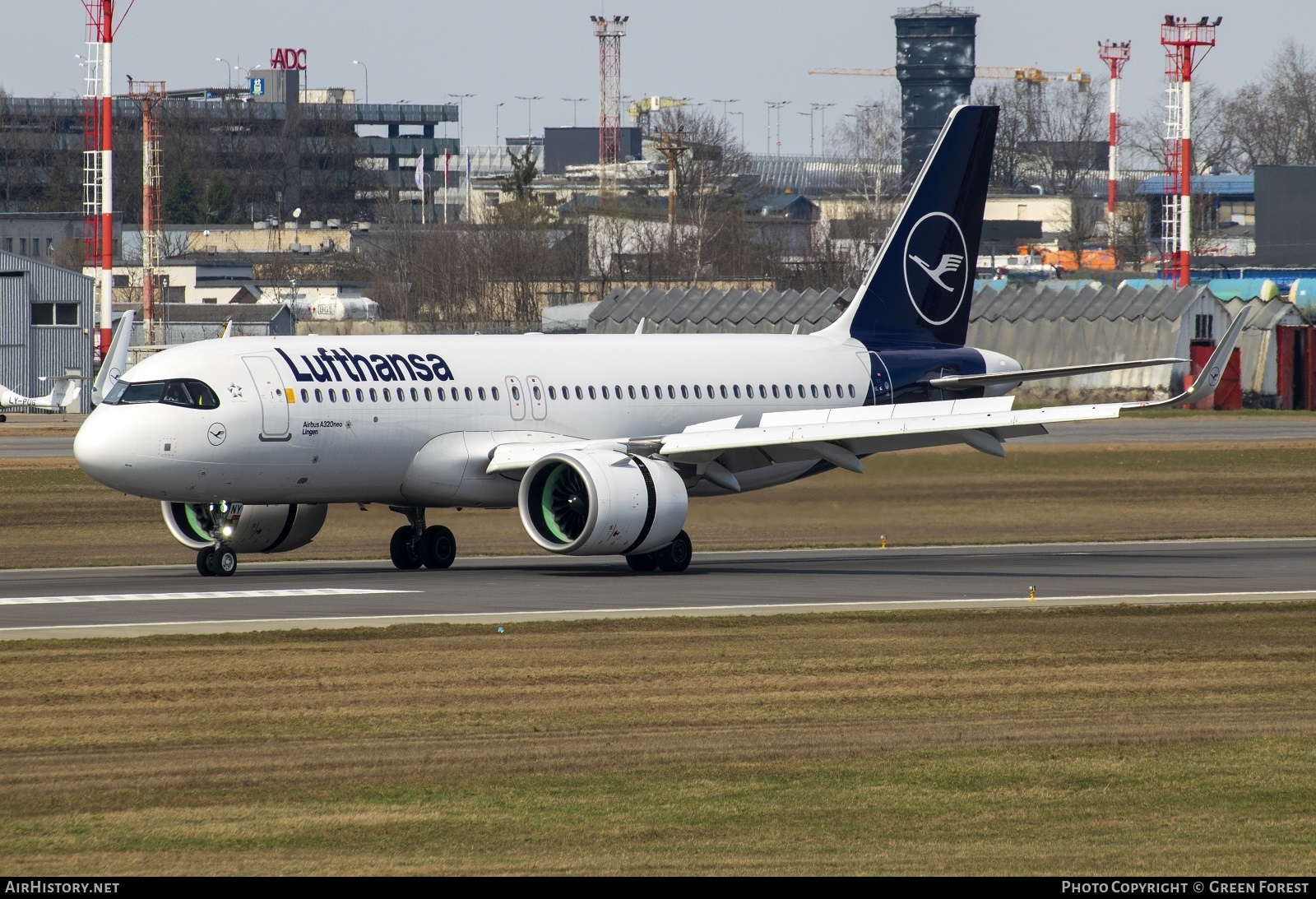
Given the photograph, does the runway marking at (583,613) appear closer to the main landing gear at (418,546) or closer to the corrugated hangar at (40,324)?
the main landing gear at (418,546)

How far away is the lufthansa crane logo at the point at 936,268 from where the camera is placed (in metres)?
41.9

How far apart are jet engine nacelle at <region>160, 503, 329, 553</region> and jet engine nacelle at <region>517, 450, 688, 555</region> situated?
4.26 m

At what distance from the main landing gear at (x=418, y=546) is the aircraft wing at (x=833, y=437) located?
8.54 ft

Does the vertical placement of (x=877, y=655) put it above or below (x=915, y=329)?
below

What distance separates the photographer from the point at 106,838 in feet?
46.8

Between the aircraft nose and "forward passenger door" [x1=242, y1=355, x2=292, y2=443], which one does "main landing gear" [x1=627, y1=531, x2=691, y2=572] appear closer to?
"forward passenger door" [x1=242, y1=355, x2=292, y2=443]

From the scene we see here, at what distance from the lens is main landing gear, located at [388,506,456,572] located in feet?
120

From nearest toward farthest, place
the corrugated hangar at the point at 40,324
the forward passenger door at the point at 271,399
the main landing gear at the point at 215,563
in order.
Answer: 1. the forward passenger door at the point at 271,399
2. the main landing gear at the point at 215,563
3. the corrugated hangar at the point at 40,324

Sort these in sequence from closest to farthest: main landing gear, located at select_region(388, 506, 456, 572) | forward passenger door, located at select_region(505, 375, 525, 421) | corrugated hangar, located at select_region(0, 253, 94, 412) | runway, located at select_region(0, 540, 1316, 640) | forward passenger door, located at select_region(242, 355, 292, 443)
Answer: runway, located at select_region(0, 540, 1316, 640)
forward passenger door, located at select_region(242, 355, 292, 443)
forward passenger door, located at select_region(505, 375, 525, 421)
main landing gear, located at select_region(388, 506, 456, 572)
corrugated hangar, located at select_region(0, 253, 94, 412)

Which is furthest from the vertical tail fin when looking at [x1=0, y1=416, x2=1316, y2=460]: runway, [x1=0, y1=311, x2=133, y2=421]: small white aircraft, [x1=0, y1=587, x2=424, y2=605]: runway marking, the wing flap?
the wing flap

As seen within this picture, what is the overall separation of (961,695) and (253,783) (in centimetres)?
814

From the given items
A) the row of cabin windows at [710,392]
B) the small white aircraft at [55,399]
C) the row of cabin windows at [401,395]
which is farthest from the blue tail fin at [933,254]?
the small white aircraft at [55,399]
